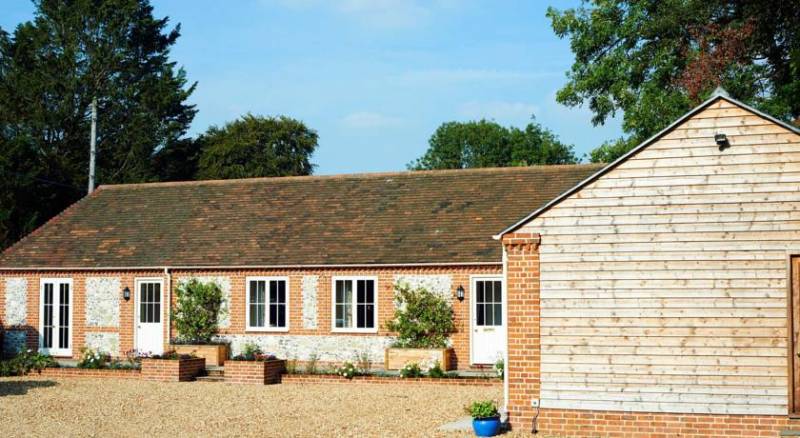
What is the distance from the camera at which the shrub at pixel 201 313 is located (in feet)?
93.8

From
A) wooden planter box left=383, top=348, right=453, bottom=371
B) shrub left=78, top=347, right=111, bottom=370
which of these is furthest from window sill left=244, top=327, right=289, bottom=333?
shrub left=78, top=347, right=111, bottom=370

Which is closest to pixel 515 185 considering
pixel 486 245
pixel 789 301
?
pixel 486 245

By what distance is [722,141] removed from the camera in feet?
49.2

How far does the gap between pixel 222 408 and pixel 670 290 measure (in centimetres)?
918

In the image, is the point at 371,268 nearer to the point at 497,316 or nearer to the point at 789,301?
the point at 497,316

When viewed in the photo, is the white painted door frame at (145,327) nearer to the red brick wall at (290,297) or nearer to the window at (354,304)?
the red brick wall at (290,297)

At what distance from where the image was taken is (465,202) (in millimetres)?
29219

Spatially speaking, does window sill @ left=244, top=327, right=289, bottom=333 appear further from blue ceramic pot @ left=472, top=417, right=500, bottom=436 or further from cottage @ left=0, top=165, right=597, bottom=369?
blue ceramic pot @ left=472, top=417, right=500, bottom=436

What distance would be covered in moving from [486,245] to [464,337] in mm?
2475

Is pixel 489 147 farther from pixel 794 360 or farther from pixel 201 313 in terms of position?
pixel 794 360

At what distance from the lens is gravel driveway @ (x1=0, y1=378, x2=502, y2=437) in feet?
55.8

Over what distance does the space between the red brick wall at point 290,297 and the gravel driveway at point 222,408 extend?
3311 mm

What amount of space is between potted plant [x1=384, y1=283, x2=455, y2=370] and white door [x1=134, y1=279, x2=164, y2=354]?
23.9 ft

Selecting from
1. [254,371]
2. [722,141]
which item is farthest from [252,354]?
[722,141]
